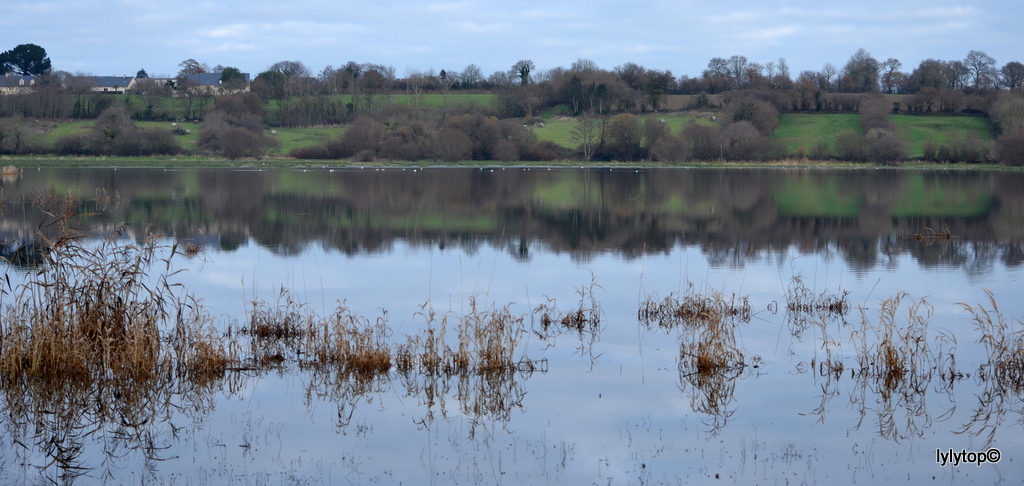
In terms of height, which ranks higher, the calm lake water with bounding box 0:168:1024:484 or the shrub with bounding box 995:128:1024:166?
the shrub with bounding box 995:128:1024:166

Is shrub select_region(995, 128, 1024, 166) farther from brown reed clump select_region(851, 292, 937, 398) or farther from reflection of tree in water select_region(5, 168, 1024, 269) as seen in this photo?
brown reed clump select_region(851, 292, 937, 398)

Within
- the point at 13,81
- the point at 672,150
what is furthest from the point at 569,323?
the point at 13,81

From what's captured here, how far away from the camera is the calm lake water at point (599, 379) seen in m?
8.29

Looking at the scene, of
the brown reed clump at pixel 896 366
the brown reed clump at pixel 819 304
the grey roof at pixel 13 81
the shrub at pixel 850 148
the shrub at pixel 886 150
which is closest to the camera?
the brown reed clump at pixel 896 366

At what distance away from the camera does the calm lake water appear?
829cm

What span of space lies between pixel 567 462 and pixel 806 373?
4526mm

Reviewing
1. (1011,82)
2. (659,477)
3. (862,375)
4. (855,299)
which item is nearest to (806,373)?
(862,375)

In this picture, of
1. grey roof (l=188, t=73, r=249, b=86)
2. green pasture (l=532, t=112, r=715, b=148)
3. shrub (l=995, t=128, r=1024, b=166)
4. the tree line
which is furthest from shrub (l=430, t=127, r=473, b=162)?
grey roof (l=188, t=73, r=249, b=86)

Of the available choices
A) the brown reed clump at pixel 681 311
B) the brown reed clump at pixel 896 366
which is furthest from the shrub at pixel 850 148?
the brown reed clump at pixel 896 366

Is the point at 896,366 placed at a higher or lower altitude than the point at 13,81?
lower

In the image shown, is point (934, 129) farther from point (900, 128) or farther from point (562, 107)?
point (562, 107)

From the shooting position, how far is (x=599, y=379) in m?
11.2

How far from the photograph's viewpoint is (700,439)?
29.4 feet

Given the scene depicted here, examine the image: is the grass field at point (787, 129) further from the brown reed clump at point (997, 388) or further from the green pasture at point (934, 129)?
the brown reed clump at point (997, 388)
